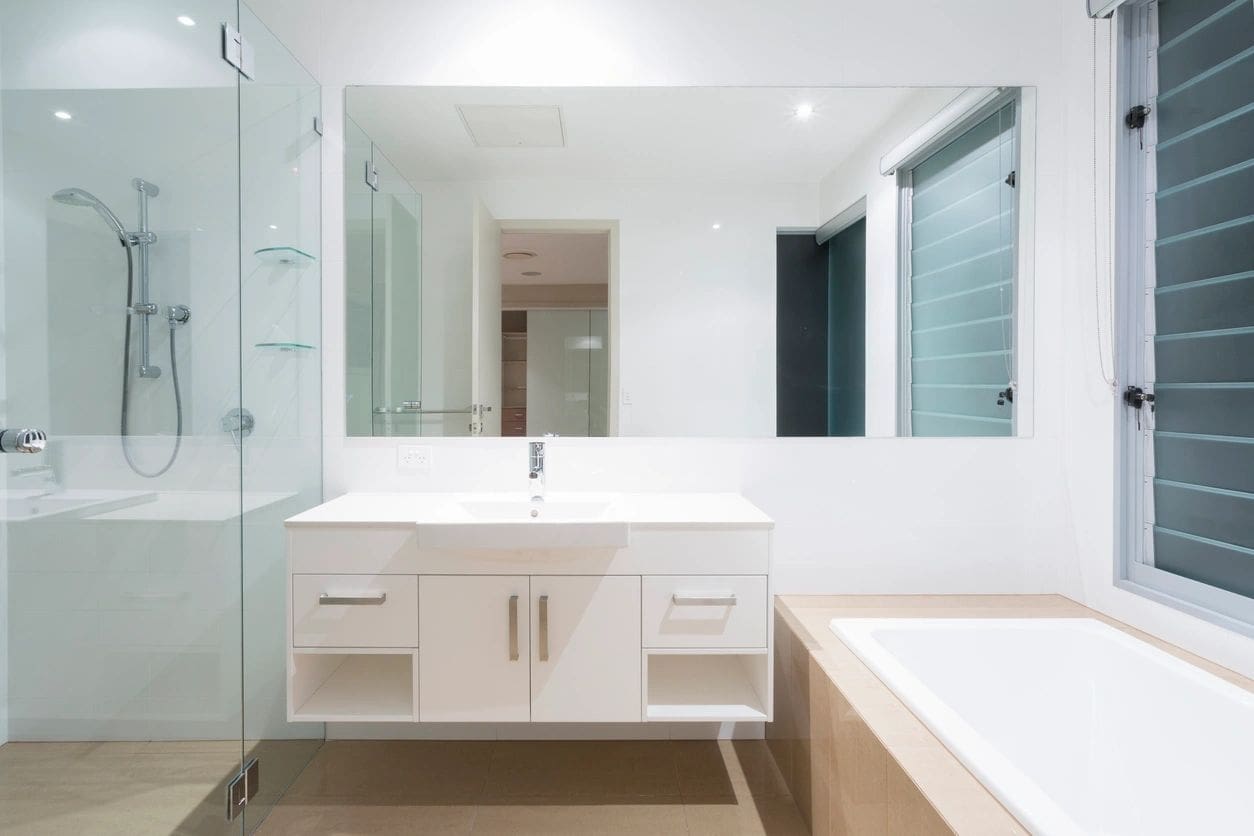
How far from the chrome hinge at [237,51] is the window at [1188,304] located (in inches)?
91.1

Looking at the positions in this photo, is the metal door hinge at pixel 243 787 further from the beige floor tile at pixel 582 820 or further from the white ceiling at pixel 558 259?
the white ceiling at pixel 558 259

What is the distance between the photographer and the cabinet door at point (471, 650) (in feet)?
5.34

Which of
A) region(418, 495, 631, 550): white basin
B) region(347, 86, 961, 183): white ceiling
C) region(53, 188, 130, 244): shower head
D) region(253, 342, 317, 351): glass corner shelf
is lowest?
region(418, 495, 631, 550): white basin

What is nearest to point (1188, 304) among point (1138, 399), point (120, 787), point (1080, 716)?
point (1138, 399)

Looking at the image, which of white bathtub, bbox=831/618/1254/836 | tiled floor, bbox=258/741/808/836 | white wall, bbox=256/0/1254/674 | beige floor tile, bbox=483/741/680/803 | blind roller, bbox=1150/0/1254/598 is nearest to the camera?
white bathtub, bbox=831/618/1254/836

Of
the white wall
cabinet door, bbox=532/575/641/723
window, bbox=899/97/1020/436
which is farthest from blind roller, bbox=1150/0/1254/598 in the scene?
cabinet door, bbox=532/575/641/723

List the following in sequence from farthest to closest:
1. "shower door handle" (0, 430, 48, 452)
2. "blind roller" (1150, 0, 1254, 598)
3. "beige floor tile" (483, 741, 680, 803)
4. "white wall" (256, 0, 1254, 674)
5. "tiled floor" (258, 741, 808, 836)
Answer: "white wall" (256, 0, 1254, 674) → "beige floor tile" (483, 741, 680, 803) → "tiled floor" (258, 741, 808, 836) → "blind roller" (1150, 0, 1254, 598) → "shower door handle" (0, 430, 48, 452)

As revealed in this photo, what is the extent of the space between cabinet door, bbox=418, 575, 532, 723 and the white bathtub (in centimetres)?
82

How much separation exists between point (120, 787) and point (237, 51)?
1653 mm

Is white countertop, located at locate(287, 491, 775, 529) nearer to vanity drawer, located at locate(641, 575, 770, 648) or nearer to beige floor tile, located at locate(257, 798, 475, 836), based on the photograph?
vanity drawer, located at locate(641, 575, 770, 648)

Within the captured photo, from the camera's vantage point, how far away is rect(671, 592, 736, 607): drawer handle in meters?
1.64

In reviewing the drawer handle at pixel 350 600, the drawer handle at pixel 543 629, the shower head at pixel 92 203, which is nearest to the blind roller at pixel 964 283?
the drawer handle at pixel 543 629

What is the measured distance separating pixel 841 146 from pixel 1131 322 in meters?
0.96

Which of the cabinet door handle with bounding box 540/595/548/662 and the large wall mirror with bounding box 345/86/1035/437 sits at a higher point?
the large wall mirror with bounding box 345/86/1035/437
